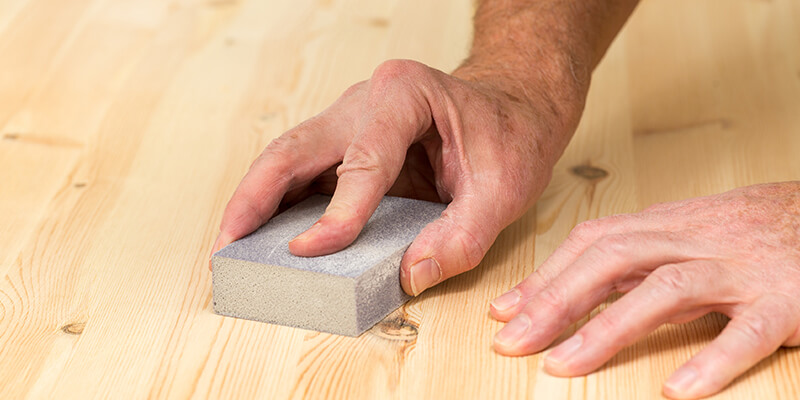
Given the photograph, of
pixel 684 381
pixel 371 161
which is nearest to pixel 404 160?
pixel 371 161

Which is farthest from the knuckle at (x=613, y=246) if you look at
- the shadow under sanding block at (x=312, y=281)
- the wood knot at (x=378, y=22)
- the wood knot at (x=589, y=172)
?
the wood knot at (x=378, y=22)

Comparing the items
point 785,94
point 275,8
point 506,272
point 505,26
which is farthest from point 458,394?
point 275,8

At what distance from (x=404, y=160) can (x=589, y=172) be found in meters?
0.43

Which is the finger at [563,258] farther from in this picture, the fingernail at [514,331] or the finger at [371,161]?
the finger at [371,161]

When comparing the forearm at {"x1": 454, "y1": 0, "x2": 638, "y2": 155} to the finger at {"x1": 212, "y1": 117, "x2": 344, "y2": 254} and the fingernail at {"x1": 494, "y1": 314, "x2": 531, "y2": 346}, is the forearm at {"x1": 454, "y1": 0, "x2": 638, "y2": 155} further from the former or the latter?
the fingernail at {"x1": 494, "y1": 314, "x2": 531, "y2": 346}

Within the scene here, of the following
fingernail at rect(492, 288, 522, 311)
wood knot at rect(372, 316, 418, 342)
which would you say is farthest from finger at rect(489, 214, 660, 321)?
wood knot at rect(372, 316, 418, 342)

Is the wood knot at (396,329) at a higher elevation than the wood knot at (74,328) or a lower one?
higher

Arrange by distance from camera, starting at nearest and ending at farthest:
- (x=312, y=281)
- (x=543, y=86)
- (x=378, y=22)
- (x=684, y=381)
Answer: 1. (x=684, y=381)
2. (x=312, y=281)
3. (x=543, y=86)
4. (x=378, y=22)

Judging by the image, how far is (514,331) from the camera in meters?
1.05

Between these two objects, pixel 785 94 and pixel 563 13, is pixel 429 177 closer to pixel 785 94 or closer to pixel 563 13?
pixel 563 13

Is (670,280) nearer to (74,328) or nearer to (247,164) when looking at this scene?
(74,328)

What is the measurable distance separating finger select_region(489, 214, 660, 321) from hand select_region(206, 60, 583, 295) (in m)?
0.08

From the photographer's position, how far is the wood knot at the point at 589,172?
4.97 ft

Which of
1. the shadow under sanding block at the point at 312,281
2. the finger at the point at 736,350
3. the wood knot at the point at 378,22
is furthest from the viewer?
the wood knot at the point at 378,22
